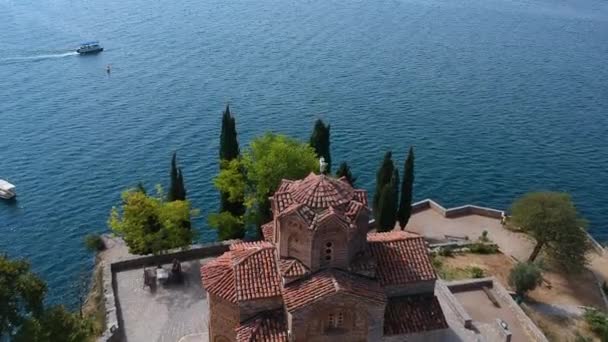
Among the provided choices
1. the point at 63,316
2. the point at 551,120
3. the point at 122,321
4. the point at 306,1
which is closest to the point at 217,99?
the point at 551,120

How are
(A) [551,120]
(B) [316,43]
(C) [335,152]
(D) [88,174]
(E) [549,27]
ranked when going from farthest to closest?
(E) [549,27], (B) [316,43], (A) [551,120], (C) [335,152], (D) [88,174]

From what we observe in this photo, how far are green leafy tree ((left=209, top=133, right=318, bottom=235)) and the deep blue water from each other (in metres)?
13.5

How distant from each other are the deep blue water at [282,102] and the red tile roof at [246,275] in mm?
25693

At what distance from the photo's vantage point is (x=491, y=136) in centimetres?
8819

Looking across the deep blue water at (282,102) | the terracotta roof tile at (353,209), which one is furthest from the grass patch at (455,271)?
the deep blue water at (282,102)

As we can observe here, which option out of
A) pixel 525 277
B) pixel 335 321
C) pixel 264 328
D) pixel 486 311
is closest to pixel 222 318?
pixel 264 328

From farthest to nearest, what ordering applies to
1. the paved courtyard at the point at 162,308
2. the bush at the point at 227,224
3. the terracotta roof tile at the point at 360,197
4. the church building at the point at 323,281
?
the bush at the point at 227,224, the paved courtyard at the point at 162,308, the terracotta roof tile at the point at 360,197, the church building at the point at 323,281

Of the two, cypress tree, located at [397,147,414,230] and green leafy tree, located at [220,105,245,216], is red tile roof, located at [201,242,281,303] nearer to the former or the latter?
green leafy tree, located at [220,105,245,216]

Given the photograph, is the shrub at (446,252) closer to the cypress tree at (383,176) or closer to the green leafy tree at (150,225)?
the cypress tree at (383,176)

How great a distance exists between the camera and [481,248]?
185 ft

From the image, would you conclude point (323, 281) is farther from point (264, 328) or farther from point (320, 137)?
point (320, 137)

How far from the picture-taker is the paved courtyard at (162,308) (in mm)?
41500

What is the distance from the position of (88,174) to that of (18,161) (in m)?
10.7

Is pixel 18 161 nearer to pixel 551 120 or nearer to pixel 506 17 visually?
pixel 551 120
